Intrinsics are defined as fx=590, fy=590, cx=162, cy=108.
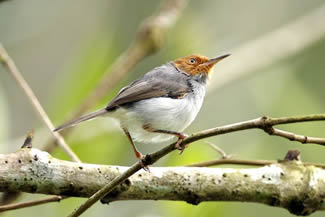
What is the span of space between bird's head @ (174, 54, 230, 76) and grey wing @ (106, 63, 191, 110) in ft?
0.60

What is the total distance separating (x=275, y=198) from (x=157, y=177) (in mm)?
612

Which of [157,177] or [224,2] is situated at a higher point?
[224,2]

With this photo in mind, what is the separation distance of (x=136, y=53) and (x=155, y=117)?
17.4 inches

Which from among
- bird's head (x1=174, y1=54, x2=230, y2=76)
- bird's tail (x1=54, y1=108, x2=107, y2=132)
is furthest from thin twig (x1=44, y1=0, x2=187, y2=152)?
bird's head (x1=174, y1=54, x2=230, y2=76)

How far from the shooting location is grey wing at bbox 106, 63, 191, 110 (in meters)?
3.88

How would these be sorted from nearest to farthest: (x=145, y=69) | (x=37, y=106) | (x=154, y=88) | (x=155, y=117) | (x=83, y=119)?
(x=37, y=106) → (x=83, y=119) → (x=155, y=117) → (x=154, y=88) → (x=145, y=69)

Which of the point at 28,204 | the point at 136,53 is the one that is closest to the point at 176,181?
the point at 28,204

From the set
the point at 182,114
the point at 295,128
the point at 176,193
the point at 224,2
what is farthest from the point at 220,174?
the point at 224,2

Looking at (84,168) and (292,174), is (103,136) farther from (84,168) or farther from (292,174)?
(292,174)

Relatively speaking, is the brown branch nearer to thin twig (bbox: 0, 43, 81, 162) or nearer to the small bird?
thin twig (bbox: 0, 43, 81, 162)

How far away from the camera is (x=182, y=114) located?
3848mm

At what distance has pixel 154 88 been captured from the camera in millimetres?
4145

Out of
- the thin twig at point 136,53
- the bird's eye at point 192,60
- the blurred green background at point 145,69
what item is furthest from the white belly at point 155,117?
the bird's eye at point 192,60

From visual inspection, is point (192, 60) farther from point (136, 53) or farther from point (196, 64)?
point (136, 53)
